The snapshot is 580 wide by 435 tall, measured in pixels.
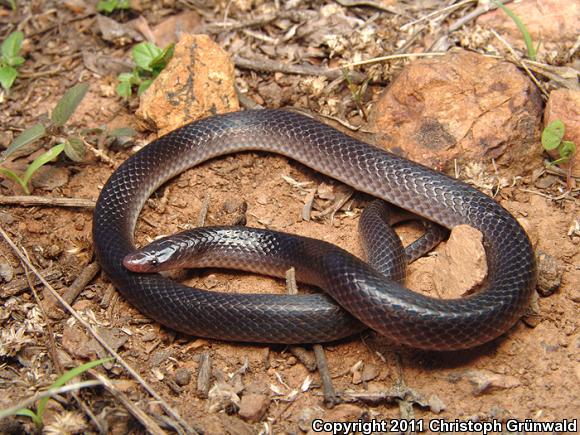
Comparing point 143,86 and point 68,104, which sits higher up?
point 68,104

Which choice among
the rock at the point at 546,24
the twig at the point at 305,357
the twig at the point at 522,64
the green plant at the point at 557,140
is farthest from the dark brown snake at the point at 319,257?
the rock at the point at 546,24

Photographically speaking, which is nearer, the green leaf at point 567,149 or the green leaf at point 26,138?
the green leaf at point 567,149

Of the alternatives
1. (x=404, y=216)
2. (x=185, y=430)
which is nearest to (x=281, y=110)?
(x=404, y=216)

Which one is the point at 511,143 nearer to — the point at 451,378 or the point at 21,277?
the point at 451,378

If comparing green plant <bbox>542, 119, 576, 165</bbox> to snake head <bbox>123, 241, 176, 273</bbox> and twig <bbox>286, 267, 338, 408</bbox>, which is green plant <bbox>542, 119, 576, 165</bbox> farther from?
snake head <bbox>123, 241, 176, 273</bbox>

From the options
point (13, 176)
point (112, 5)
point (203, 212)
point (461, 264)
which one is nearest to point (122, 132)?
point (13, 176)

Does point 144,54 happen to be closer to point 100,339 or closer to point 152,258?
point 152,258

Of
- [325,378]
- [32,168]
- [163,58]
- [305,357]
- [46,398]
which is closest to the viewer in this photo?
[46,398]

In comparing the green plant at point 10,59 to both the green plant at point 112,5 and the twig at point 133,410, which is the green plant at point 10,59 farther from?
the twig at point 133,410
